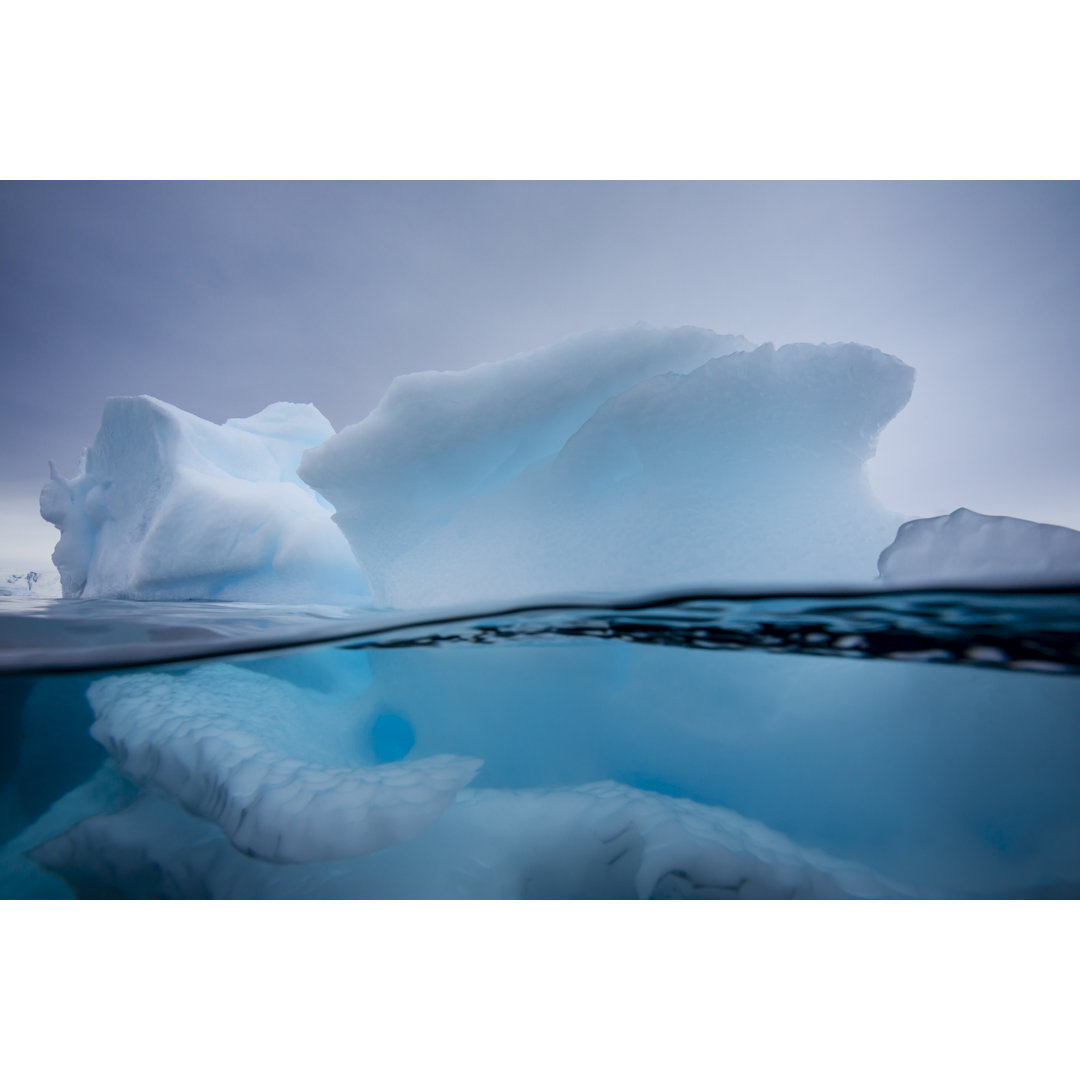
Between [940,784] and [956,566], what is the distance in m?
1.19

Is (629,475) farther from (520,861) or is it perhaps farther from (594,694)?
(520,861)

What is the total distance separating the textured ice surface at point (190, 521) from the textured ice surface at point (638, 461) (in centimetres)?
207

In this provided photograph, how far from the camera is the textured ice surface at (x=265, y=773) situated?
1.88m

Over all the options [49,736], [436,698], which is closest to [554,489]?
[436,698]

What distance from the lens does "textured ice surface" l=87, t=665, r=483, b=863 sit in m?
1.88

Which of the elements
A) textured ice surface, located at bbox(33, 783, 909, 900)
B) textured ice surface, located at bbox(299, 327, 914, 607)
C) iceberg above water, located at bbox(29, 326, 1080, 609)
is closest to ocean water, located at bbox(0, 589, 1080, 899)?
textured ice surface, located at bbox(33, 783, 909, 900)

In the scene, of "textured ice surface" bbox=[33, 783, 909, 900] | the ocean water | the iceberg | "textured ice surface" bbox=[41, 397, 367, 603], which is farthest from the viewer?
the iceberg

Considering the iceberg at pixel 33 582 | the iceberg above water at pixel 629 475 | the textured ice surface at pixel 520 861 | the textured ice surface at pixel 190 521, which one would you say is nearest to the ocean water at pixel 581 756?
the textured ice surface at pixel 520 861

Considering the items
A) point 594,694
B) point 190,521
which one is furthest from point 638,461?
point 190,521

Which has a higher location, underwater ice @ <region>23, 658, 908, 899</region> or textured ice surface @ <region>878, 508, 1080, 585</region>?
textured ice surface @ <region>878, 508, 1080, 585</region>

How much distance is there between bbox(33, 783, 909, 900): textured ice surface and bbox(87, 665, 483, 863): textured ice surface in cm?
24

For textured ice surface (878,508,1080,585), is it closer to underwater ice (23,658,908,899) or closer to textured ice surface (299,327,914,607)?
textured ice surface (299,327,914,607)

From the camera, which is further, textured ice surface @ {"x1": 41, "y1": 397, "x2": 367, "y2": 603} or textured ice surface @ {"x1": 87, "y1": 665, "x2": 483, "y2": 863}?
textured ice surface @ {"x1": 41, "y1": 397, "x2": 367, "y2": 603}

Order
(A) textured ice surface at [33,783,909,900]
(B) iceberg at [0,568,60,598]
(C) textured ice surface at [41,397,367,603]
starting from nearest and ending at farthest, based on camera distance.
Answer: (A) textured ice surface at [33,783,909,900], (C) textured ice surface at [41,397,367,603], (B) iceberg at [0,568,60,598]
